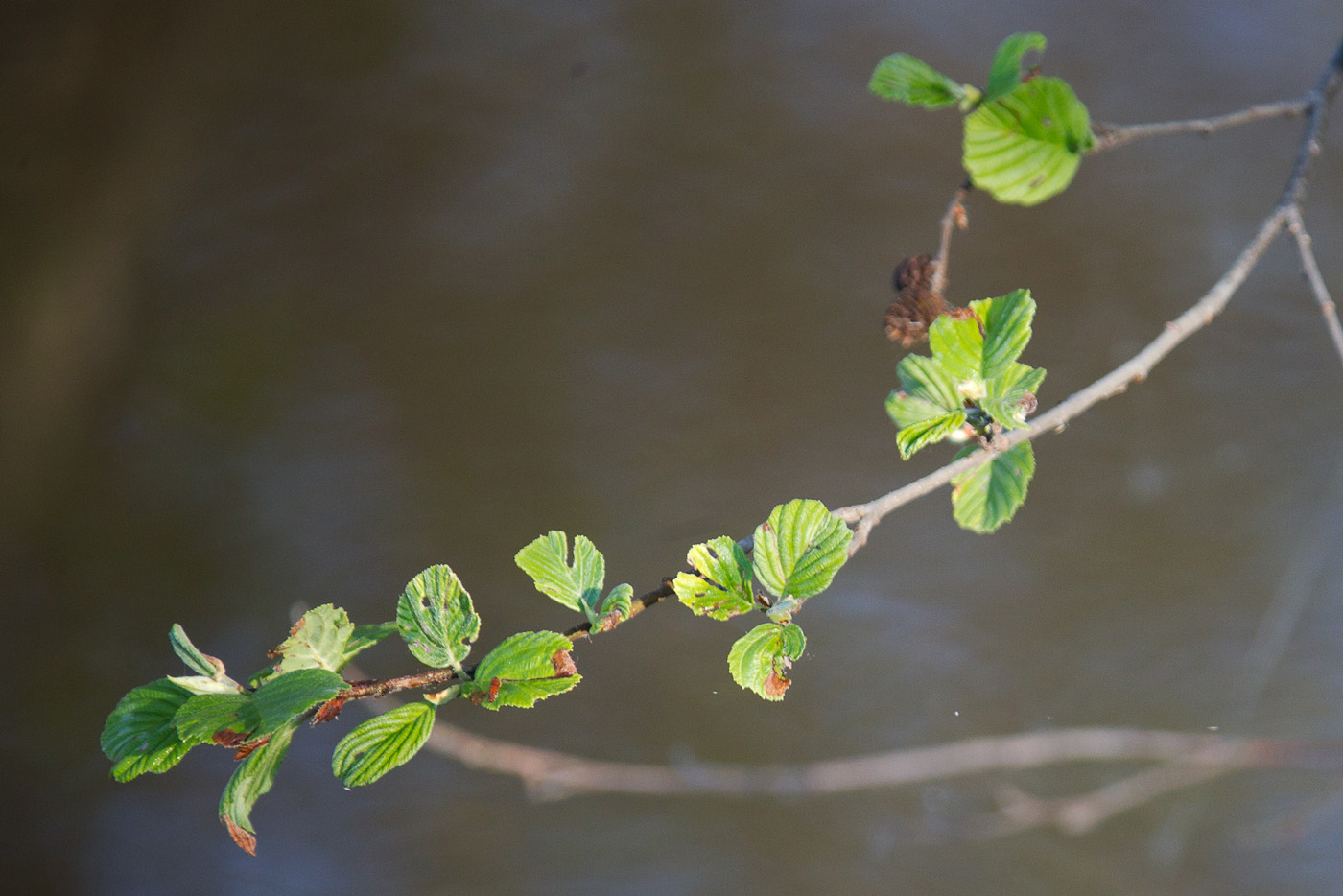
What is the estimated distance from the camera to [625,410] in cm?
88

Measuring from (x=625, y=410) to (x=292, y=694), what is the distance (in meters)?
0.70

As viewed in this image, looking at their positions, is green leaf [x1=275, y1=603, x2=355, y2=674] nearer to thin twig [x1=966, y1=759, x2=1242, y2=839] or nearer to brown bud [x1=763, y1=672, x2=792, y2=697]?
brown bud [x1=763, y1=672, x2=792, y2=697]

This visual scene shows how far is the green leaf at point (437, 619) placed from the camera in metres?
0.21

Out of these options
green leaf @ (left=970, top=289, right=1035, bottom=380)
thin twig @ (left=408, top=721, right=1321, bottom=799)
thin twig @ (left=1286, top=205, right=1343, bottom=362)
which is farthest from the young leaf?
thin twig @ (left=408, top=721, right=1321, bottom=799)

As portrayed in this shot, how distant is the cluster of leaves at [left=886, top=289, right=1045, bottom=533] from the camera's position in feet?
0.73

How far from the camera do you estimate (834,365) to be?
34.0 inches

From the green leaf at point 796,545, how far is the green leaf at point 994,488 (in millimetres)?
56

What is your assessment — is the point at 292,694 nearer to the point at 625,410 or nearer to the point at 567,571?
the point at 567,571

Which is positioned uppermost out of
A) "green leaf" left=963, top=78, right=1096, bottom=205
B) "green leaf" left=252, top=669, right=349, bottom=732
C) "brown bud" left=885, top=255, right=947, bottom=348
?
"green leaf" left=963, top=78, right=1096, bottom=205

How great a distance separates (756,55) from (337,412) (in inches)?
20.6

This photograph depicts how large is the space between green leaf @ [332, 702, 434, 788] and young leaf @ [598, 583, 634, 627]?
43 millimetres

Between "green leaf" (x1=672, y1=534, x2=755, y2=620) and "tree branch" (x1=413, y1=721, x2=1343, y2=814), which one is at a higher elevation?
"green leaf" (x1=672, y1=534, x2=755, y2=620)

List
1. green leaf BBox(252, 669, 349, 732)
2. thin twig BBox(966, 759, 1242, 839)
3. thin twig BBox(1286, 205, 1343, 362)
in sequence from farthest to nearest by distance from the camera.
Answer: thin twig BBox(966, 759, 1242, 839), thin twig BBox(1286, 205, 1343, 362), green leaf BBox(252, 669, 349, 732)

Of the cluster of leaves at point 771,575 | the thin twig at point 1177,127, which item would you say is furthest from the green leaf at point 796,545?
the thin twig at point 1177,127
